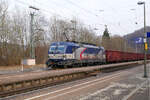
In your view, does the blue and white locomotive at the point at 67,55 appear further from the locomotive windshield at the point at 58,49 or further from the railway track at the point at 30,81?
the railway track at the point at 30,81

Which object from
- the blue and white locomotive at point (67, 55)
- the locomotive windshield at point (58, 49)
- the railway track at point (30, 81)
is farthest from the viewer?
the locomotive windshield at point (58, 49)

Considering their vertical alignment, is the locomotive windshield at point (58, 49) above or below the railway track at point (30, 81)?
above

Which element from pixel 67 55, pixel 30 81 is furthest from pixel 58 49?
pixel 30 81

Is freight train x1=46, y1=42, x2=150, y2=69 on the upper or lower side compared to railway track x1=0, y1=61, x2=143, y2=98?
upper

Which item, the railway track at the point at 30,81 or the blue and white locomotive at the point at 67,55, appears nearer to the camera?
the railway track at the point at 30,81

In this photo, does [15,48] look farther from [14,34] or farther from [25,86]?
[25,86]

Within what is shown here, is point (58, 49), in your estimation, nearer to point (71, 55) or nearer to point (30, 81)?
point (71, 55)

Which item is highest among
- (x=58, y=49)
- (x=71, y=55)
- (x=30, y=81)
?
(x=58, y=49)

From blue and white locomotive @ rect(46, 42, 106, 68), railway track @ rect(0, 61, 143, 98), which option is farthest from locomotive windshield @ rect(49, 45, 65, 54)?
railway track @ rect(0, 61, 143, 98)

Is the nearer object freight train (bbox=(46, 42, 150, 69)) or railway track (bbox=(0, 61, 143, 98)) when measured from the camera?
railway track (bbox=(0, 61, 143, 98))

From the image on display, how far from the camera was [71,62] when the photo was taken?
1914cm

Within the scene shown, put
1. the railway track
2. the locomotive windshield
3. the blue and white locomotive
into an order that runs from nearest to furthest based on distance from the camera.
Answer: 1. the railway track
2. the blue and white locomotive
3. the locomotive windshield

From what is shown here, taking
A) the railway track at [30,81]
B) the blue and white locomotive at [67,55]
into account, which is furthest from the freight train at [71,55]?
the railway track at [30,81]

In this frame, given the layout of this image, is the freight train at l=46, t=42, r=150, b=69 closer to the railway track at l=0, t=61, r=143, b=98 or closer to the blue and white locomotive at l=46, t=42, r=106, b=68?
the blue and white locomotive at l=46, t=42, r=106, b=68
